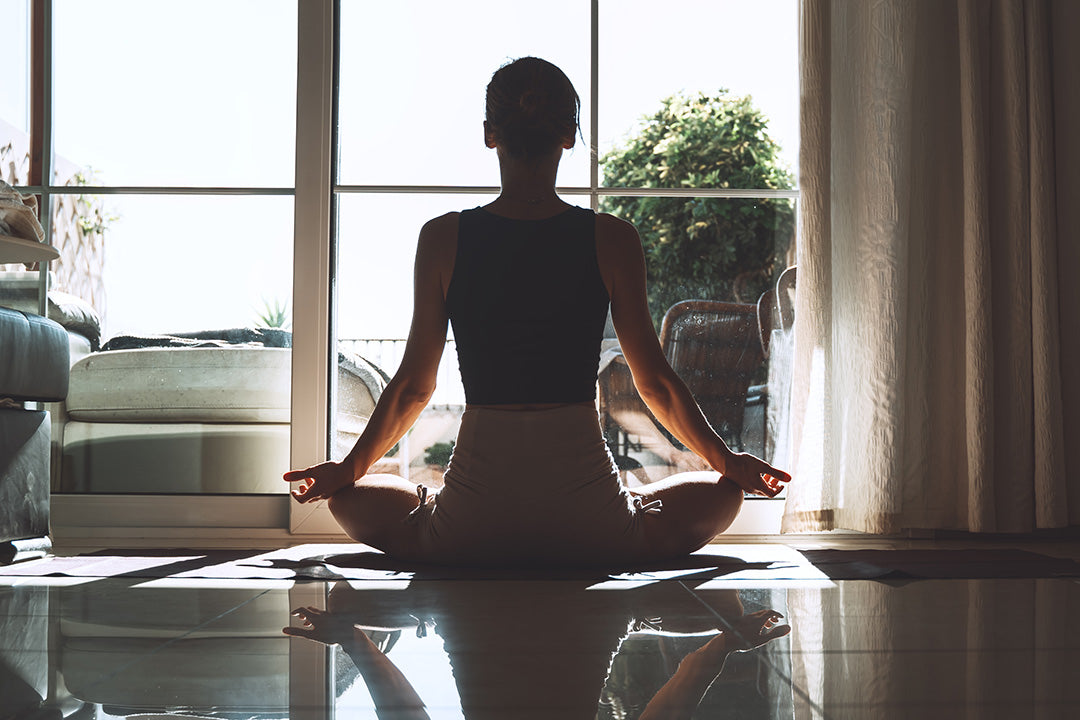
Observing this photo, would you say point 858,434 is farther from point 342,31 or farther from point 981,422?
point 342,31

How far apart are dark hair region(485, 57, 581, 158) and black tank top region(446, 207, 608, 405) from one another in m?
0.16

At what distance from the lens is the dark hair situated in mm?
1978

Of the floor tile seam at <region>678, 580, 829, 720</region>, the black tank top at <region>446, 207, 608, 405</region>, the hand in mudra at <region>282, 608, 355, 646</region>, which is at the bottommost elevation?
the hand in mudra at <region>282, 608, 355, 646</region>

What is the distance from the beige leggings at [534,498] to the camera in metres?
1.83

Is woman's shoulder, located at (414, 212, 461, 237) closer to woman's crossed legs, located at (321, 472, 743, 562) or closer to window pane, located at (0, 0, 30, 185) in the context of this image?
woman's crossed legs, located at (321, 472, 743, 562)

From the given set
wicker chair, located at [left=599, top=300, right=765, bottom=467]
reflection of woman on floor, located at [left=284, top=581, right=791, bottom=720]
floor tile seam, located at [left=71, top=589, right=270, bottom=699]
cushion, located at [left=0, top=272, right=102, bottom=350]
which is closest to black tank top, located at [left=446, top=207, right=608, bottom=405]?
reflection of woman on floor, located at [left=284, top=581, right=791, bottom=720]

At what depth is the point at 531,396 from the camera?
190 centimetres

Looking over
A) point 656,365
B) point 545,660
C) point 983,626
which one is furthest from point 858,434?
point 545,660

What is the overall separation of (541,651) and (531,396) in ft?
2.80

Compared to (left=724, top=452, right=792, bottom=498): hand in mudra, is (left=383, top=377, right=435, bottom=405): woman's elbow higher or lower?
higher

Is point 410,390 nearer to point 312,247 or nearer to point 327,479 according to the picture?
point 327,479

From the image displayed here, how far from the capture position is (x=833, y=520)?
99.3 inches

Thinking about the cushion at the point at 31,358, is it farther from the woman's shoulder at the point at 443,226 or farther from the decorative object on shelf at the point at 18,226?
the woman's shoulder at the point at 443,226

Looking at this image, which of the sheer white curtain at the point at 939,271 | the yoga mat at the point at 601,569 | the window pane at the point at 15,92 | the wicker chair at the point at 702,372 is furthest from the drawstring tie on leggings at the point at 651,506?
the window pane at the point at 15,92
